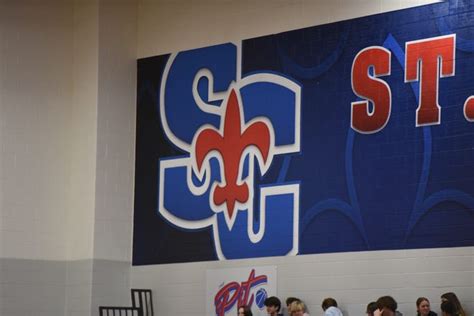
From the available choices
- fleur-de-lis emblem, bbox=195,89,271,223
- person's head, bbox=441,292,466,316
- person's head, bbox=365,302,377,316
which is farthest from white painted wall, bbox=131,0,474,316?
fleur-de-lis emblem, bbox=195,89,271,223

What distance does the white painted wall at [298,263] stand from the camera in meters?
11.5

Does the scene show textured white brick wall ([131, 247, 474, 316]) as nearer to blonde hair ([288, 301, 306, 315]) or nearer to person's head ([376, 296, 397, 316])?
blonde hair ([288, 301, 306, 315])

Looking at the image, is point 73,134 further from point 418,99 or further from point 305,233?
point 418,99

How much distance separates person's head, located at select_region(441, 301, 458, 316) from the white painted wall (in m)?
0.35

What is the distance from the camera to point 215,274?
1347cm

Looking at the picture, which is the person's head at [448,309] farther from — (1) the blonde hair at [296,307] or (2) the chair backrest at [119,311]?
(2) the chair backrest at [119,311]

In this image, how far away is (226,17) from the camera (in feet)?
45.6

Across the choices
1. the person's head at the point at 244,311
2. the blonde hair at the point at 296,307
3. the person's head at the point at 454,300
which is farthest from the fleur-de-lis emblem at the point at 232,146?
the person's head at the point at 454,300

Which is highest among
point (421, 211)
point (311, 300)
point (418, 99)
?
point (418, 99)

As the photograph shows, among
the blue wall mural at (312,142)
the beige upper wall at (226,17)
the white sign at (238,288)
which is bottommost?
the white sign at (238,288)

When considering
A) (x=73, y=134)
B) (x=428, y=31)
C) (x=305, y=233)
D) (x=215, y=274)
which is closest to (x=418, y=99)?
(x=428, y=31)

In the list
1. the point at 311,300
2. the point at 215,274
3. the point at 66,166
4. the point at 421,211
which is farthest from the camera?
the point at 66,166

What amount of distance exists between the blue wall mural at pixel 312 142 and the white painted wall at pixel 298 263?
0.41 feet

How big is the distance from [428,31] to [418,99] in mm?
729
